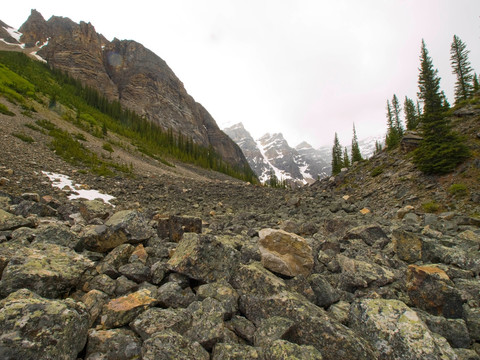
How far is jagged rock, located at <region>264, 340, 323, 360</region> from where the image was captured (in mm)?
2141

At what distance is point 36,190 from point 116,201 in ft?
12.0

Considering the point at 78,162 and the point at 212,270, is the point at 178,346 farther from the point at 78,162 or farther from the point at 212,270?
the point at 78,162

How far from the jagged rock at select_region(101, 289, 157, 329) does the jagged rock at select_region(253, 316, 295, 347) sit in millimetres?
1468

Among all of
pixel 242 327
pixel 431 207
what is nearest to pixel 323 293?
pixel 242 327

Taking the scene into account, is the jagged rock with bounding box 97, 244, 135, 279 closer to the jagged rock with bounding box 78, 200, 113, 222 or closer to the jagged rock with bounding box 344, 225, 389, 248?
the jagged rock with bounding box 78, 200, 113, 222

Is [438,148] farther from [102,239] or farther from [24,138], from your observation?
[24,138]

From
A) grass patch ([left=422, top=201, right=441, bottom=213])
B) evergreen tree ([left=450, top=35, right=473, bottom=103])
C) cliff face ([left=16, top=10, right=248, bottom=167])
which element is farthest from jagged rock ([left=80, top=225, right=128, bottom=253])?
cliff face ([left=16, top=10, right=248, bottom=167])

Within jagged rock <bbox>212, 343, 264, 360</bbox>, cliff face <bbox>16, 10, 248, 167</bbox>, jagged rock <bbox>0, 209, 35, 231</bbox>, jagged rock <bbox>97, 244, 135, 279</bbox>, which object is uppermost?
cliff face <bbox>16, 10, 248, 167</bbox>

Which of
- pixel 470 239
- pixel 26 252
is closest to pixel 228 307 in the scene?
pixel 26 252

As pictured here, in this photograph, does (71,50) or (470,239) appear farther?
(71,50)

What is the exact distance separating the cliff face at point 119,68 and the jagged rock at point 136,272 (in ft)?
360

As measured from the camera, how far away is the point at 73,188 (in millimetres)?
13227

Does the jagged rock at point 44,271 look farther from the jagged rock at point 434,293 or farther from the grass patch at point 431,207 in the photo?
the grass patch at point 431,207

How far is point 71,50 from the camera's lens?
97.5 meters
